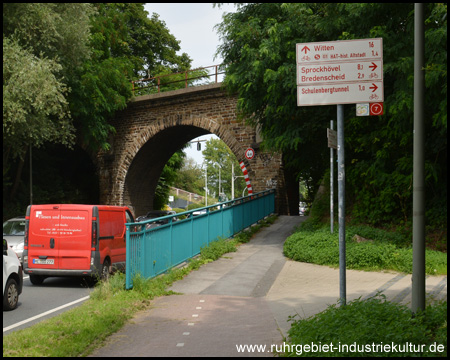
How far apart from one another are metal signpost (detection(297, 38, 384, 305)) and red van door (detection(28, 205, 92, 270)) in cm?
613

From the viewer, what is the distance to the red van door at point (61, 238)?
1060 cm

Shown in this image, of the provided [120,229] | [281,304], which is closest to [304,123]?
[120,229]

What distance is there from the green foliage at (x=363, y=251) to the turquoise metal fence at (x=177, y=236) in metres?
2.28

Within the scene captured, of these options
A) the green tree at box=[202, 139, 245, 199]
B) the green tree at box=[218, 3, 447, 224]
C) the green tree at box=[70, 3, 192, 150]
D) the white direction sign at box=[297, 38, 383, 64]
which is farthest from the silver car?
the green tree at box=[202, 139, 245, 199]

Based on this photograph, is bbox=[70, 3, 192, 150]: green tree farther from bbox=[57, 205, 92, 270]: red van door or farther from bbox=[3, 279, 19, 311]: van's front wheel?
bbox=[3, 279, 19, 311]: van's front wheel

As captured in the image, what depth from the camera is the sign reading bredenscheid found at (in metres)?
6.06

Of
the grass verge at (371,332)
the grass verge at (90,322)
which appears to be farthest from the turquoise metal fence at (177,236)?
the grass verge at (371,332)

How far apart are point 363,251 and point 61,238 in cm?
637

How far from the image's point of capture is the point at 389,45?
1184 cm

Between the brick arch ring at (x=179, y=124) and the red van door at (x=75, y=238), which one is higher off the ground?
the brick arch ring at (x=179, y=124)

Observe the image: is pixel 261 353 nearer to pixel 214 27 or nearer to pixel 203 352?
pixel 203 352

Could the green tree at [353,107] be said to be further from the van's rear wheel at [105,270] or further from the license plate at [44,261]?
the license plate at [44,261]

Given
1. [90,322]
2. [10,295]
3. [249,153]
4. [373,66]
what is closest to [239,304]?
[90,322]

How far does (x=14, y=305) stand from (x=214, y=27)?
1069 centimetres
